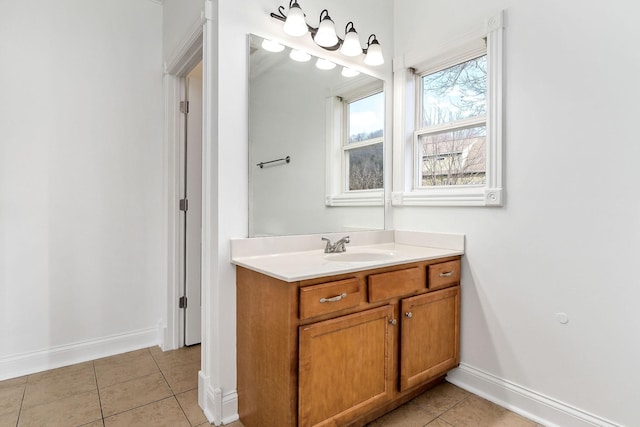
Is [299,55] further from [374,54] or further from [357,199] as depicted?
[357,199]

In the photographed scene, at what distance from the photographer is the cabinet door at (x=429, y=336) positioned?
172cm

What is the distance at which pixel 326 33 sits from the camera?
1.92 m

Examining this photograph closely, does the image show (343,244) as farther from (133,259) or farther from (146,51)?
(146,51)

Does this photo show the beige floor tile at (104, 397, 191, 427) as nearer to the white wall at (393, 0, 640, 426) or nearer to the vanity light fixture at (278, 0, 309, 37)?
the white wall at (393, 0, 640, 426)

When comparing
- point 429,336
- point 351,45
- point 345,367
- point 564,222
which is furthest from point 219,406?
point 351,45

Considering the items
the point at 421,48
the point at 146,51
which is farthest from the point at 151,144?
the point at 421,48

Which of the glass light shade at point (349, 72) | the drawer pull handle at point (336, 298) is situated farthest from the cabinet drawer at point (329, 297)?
the glass light shade at point (349, 72)

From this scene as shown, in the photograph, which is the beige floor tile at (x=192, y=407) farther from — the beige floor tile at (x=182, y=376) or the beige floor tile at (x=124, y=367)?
the beige floor tile at (x=124, y=367)

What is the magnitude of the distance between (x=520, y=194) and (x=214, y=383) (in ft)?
6.01

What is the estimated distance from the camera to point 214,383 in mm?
1706

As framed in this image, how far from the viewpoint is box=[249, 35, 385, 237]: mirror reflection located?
1.84 metres

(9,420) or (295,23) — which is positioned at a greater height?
(295,23)

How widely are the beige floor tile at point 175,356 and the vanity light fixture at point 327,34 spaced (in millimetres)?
2182

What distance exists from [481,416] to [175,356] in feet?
6.43
